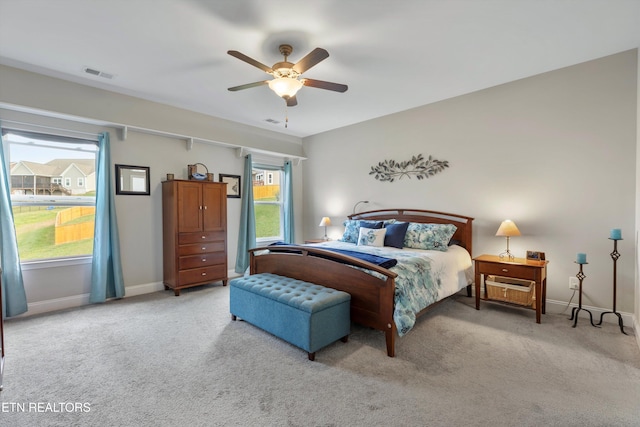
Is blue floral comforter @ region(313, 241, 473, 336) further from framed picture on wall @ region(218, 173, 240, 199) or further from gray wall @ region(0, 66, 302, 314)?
gray wall @ region(0, 66, 302, 314)

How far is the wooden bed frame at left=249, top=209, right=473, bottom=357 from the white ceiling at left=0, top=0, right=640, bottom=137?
1982 mm

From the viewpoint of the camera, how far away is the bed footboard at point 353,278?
2.42 meters

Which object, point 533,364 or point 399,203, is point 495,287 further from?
point 399,203

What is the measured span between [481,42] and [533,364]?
2.83 metres

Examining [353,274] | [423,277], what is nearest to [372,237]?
[423,277]

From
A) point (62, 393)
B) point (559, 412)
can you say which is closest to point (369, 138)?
point (559, 412)

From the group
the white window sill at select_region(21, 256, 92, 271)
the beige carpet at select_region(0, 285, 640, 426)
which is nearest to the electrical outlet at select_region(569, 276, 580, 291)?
the beige carpet at select_region(0, 285, 640, 426)

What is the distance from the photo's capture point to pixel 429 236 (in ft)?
12.5

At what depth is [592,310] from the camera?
10.3 ft

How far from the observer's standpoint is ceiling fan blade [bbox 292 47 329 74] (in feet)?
7.39

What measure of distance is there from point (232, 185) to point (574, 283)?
5.01 meters

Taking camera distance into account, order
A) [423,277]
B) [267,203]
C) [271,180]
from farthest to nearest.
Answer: [271,180] < [267,203] < [423,277]

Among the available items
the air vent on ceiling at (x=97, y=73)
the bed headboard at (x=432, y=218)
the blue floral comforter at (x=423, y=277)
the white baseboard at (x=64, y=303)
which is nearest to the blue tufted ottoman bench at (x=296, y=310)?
the blue floral comforter at (x=423, y=277)

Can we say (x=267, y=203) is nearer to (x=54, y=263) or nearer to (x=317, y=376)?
(x=54, y=263)
